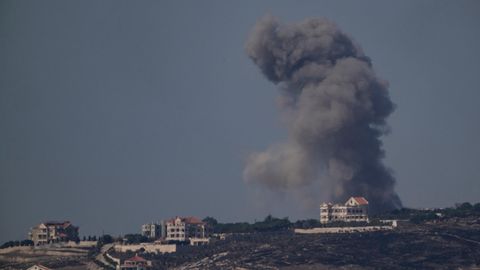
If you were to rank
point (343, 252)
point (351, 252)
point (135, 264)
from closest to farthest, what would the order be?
point (351, 252), point (343, 252), point (135, 264)

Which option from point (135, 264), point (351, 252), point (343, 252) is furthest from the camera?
point (135, 264)

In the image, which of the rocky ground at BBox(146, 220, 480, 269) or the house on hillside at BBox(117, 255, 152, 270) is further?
the house on hillside at BBox(117, 255, 152, 270)

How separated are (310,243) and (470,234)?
66.1 ft

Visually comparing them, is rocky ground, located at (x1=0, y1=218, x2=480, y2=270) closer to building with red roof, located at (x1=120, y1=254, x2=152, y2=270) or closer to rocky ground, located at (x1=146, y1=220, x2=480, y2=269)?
rocky ground, located at (x1=146, y1=220, x2=480, y2=269)

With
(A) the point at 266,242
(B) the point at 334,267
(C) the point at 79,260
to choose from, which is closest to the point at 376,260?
(B) the point at 334,267

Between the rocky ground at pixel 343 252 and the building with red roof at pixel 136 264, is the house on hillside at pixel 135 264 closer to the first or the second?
the building with red roof at pixel 136 264

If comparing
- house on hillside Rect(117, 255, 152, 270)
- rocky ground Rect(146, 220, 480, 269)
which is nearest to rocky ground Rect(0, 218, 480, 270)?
rocky ground Rect(146, 220, 480, 269)

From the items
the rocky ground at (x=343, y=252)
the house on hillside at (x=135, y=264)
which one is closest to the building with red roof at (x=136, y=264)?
the house on hillside at (x=135, y=264)

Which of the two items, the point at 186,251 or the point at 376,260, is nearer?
the point at 376,260

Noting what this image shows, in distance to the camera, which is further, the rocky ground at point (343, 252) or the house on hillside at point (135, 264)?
the house on hillside at point (135, 264)

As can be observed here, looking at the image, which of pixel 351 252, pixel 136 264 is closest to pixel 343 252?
pixel 351 252

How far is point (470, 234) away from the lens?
192625 mm

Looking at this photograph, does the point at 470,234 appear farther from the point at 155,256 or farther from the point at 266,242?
the point at 155,256

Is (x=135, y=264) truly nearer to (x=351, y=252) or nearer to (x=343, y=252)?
(x=343, y=252)
